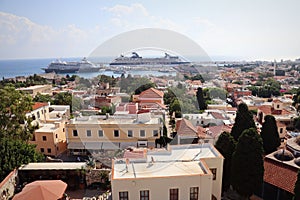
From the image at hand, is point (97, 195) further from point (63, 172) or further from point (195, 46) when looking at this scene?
point (195, 46)

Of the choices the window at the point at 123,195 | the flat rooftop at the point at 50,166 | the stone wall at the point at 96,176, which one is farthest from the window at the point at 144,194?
the flat rooftop at the point at 50,166

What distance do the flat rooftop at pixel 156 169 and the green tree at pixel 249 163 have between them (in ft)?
6.52

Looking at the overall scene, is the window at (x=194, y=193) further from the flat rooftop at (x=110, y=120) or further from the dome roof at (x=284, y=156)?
the flat rooftop at (x=110, y=120)

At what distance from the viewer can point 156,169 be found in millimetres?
7699

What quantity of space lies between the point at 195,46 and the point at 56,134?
9.76 meters

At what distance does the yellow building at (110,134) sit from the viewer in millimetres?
14203

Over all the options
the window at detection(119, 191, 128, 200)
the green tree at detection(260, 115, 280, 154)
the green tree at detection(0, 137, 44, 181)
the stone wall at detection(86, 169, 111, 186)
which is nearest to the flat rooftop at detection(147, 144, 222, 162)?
the window at detection(119, 191, 128, 200)

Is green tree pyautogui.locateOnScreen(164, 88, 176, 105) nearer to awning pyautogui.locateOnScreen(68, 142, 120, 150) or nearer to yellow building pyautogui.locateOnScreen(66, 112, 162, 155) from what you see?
yellow building pyautogui.locateOnScreen(66, 112, 162, 155)

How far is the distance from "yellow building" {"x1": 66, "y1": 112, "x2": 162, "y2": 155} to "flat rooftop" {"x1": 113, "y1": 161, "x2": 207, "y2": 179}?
20.0 ft

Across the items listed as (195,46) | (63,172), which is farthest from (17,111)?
(195,46)

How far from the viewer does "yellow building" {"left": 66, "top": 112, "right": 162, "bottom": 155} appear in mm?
14203

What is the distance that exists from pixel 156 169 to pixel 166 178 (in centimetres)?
63

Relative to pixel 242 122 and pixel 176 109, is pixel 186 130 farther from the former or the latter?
pixel 176 109

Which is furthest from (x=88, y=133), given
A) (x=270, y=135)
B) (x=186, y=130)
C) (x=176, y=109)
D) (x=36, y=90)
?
(x=36, y=90)
